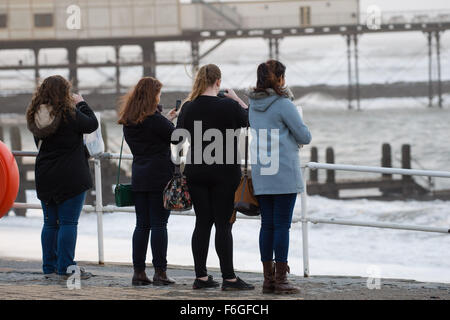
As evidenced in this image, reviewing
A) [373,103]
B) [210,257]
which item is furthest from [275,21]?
[210,257]

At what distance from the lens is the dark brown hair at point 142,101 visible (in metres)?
5.54

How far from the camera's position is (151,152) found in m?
5.61

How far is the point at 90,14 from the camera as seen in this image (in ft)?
163

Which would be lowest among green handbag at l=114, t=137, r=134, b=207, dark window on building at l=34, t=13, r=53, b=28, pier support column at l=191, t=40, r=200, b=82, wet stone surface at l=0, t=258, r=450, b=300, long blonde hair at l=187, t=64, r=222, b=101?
wet stone surface at l=0, t=258, r=450, b=300

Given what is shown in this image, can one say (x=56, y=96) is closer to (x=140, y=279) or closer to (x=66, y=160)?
(x=66, y=160)

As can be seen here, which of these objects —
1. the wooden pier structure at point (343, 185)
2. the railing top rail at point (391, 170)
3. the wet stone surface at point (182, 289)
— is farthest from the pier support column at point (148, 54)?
the railing top rail at point (391, 170)

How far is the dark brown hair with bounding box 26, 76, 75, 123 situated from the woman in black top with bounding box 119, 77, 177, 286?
0.32 meters

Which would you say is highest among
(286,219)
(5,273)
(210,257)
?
(286,219)

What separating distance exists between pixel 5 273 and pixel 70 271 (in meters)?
0.63

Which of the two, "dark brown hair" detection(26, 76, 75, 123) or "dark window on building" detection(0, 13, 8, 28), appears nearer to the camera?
"dark brown hair" detection(26, 76, 75, 123)

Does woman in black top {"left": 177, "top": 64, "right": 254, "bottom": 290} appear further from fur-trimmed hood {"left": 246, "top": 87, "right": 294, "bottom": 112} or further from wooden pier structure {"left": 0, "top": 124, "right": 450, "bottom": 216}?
wooden pier structure {"left": 0, "top": 124, "right": 450, "bottom": 216}

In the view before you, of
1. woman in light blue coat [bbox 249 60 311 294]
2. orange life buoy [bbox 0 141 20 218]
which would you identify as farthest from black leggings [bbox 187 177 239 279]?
orange life buoy [bbox 0 141 20 218]

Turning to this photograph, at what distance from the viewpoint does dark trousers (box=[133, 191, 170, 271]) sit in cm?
569
